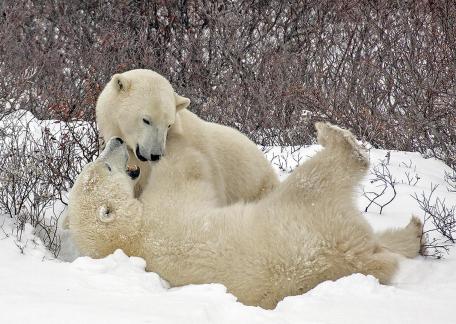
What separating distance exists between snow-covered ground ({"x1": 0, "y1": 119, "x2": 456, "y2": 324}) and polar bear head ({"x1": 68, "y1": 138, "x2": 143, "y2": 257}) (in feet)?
0.33

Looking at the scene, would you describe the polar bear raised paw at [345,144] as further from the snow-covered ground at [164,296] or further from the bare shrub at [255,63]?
the bare shrub at [255,63]

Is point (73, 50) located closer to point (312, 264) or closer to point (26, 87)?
point (26, 87)

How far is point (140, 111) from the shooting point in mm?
→ 3051

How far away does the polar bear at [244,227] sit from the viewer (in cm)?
235

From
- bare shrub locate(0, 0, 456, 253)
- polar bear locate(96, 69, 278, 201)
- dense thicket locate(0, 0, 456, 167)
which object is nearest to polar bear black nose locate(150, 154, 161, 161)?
polar bear locate(96, 69, 278, 201)

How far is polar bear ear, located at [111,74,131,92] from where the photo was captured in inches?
123

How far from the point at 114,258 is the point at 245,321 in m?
0.80

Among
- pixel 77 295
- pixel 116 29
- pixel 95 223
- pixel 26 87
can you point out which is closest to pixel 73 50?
pixel 116 29

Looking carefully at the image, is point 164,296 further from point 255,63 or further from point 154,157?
point 255,63

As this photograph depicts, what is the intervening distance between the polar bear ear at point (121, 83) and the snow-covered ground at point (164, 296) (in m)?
0.84

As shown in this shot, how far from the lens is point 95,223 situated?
2.69 metres

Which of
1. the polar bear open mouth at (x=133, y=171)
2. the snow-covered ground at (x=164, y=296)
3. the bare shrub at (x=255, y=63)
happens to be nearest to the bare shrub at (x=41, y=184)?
the bare shrub at (x=255, y=63)

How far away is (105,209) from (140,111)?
0.58 metres

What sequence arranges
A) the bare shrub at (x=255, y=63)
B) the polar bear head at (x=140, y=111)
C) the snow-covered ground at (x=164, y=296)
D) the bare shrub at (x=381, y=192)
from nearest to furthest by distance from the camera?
1. the snow-covered ground at (x=164, y=296)
2. the polar bear head at (x=140, y=111)
3. the bare shrub at (x=381, y=192)
4. the bare shrub at (x=255, y=63)
